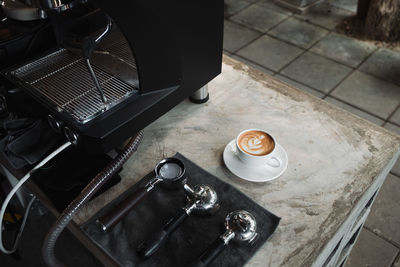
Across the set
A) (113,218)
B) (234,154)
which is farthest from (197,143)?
(113,218)

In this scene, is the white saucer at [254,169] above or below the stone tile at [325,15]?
above

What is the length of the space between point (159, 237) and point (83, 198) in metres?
0.18

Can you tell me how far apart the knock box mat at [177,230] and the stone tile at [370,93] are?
161 cm

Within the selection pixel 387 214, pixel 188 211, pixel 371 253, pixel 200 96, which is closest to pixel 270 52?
pixel 387 214

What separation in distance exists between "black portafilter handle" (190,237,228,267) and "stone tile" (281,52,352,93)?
69.0 inches

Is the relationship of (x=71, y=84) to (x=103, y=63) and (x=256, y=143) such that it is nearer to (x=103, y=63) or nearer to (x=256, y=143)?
(x=103, y=63)

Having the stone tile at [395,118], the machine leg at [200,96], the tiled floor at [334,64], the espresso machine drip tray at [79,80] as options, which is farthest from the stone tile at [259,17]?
the espresso machine drip tray at [79,80]

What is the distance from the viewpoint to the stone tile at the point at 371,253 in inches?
59.9

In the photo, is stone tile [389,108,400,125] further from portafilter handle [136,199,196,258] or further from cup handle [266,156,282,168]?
portafilter handle [136,199,196,258]

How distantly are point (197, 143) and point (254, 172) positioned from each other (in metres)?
0.18

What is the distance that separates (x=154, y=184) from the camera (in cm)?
84

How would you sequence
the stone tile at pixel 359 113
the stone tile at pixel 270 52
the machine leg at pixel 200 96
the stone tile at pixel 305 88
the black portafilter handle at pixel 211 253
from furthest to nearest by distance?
the stone tile at pixel 270 52 < the stone tile at pixel 305 88 < the stone tile at pixel 359 113 < the machine leg at pixel 200 96 < the black portafilter handle at pixel 211 253

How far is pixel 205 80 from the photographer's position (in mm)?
996

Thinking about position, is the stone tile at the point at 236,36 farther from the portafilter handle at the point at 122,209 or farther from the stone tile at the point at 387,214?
the portafilter handle at the point at 122,209
